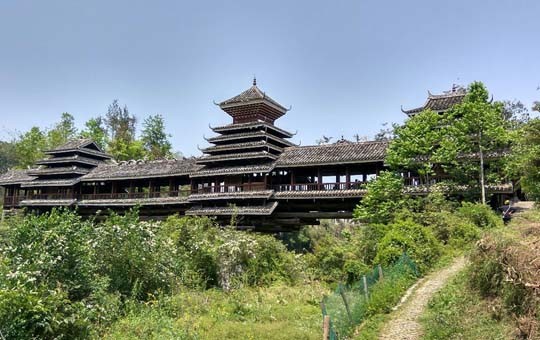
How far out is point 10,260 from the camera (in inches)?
415

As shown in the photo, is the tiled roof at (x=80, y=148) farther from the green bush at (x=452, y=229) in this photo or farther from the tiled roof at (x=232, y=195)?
the green bush at (x=452, y=229)

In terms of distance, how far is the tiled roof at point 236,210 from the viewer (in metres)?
24.2

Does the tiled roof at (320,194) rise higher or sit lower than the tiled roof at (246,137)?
lower

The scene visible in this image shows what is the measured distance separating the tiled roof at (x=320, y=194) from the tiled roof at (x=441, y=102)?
18.7 feet

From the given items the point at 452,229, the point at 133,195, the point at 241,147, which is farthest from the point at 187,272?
the point at 133,195

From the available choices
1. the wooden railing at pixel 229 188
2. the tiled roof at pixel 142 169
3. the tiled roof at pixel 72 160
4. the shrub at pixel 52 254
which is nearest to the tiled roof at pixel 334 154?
the wooden railing at pixel 229 188

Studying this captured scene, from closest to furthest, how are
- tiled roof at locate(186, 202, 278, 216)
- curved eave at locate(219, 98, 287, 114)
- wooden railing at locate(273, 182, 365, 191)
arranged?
1. wooden railing at locate(273, 182, 365, 191)
2. tiled roof at locate(186, 202, 278, 216)
3. curved eave at locate(219, 98, 287, 114)

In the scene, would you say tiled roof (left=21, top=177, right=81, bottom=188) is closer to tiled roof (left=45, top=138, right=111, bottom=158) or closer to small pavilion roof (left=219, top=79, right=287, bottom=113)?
tiled roof (left=45, top=138, right=111, bottom=158)

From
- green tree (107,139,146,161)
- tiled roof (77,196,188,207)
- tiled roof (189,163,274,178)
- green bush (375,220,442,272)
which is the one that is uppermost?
green tree (107,139,146,161)

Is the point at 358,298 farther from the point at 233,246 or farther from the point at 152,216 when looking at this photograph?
the point at 152,216

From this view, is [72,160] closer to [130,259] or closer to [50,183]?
[50,183]

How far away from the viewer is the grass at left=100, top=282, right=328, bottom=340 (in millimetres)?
10289

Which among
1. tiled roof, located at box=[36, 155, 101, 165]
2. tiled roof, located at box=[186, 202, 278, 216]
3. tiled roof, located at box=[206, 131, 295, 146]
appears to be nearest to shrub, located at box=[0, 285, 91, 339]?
tiled roof, located at box=[186, 202, 278, 216]

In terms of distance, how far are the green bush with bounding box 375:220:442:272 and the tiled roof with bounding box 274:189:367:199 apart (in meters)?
6.79
